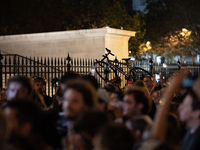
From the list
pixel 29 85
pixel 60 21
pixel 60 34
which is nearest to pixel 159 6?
pixel 60 21

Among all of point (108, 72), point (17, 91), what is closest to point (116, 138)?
point (17, 91)

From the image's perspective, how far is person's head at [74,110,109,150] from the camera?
2.59 meters

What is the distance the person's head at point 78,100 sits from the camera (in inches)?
119

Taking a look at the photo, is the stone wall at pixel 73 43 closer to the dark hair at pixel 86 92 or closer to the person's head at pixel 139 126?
the dark hair at pixel 86 92

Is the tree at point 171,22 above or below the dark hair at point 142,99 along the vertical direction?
above

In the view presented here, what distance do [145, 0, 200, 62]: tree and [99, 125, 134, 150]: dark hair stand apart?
35945 mm

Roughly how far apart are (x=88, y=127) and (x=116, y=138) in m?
0.39

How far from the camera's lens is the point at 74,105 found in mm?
3035

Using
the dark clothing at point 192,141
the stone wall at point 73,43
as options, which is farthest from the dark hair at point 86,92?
the stone wall at point 73,43

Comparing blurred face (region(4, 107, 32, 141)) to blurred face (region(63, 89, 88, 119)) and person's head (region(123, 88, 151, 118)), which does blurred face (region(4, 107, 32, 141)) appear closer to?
blurred face (region(63, 89, 88, 119))

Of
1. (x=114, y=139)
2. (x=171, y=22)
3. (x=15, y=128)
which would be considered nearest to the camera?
(x=114, y=139)

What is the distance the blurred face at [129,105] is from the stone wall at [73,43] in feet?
35.8

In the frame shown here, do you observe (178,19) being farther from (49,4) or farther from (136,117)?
(136,117)

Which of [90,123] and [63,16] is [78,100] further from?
[63,16]
